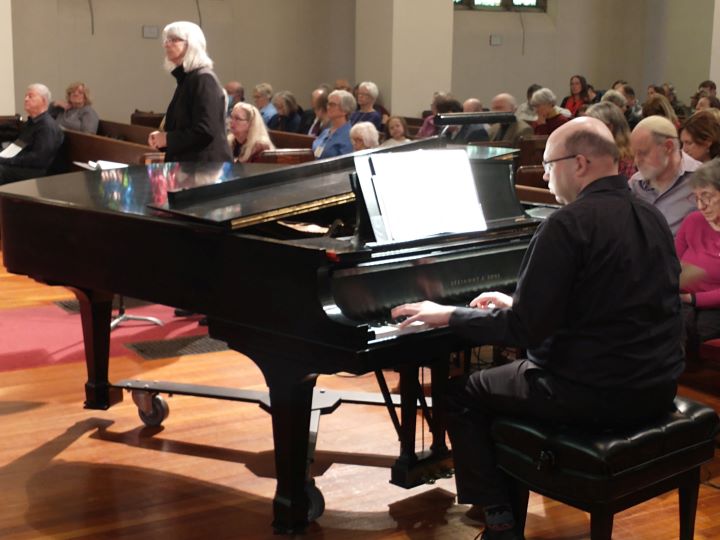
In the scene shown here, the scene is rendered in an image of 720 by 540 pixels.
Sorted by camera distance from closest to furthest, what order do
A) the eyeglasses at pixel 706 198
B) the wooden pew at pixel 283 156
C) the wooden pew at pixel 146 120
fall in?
the eyeglasses at pixel 706 198 < the wooden pew at pixel 283 156 < the wooden pew at pixel 146 120

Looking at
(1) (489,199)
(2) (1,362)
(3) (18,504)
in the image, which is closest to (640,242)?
(1) (489,199)

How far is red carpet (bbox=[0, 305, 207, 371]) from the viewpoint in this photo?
542 cm

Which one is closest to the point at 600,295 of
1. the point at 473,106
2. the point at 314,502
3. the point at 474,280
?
the point at 474,280

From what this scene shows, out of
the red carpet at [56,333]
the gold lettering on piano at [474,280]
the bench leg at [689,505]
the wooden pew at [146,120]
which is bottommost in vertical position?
the red carpet at [56,333]

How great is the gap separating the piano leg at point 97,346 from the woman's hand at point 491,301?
73.4 inches

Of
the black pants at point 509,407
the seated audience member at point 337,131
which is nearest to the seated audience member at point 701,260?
the black pants at point 509,407

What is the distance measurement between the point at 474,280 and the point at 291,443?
770 mm

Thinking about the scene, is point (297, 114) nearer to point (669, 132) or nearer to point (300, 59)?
point (300, 59)

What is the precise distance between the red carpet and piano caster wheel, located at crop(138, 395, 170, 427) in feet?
3.68

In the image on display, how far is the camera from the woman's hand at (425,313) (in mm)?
2922

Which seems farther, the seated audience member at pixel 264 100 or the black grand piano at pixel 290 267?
the seated audience member at pixel 264 100

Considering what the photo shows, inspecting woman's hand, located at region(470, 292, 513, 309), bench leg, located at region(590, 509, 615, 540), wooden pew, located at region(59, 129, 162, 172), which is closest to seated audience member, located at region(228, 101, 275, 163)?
wooden pew, located at region(59, 129, 162, 172)

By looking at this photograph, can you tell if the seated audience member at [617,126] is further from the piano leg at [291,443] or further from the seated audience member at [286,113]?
the seated audience member at [286,113]

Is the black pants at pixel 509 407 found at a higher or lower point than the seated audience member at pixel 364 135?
lower
